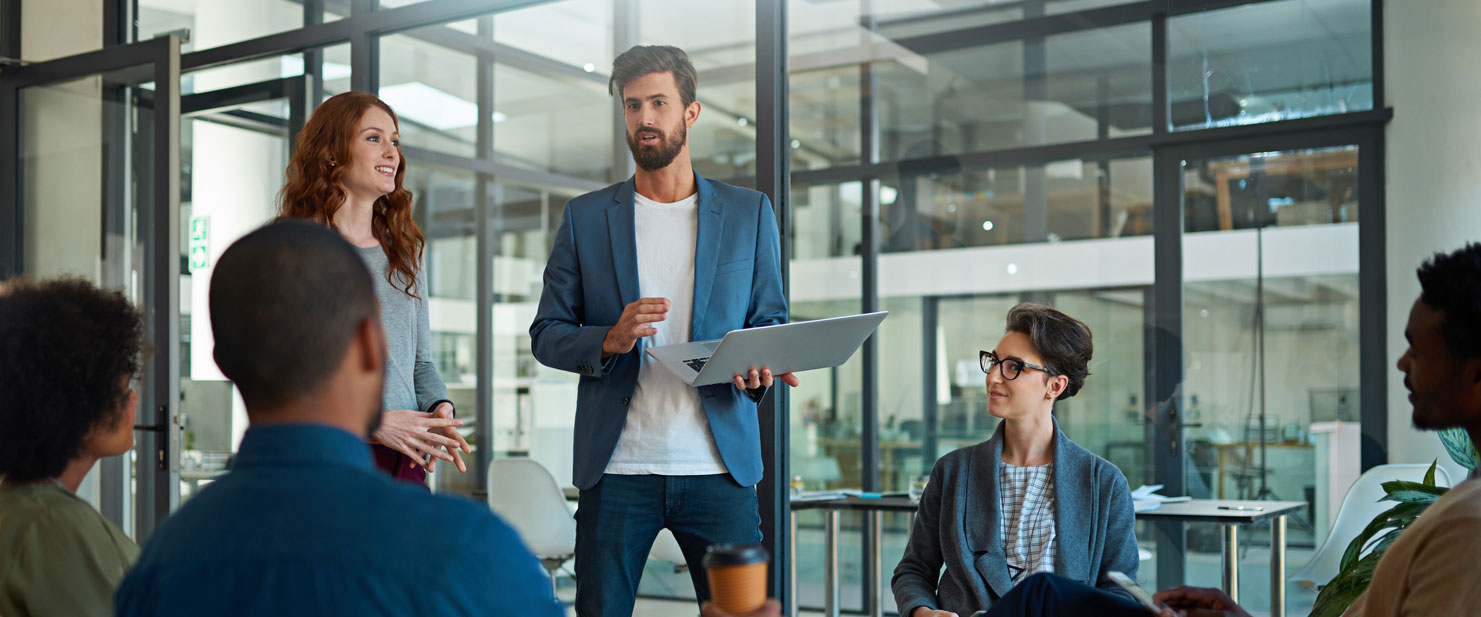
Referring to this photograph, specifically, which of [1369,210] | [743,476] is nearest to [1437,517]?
[743,476]

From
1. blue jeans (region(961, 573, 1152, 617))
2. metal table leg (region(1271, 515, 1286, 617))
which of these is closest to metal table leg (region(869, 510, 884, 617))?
metal table leg (region(1271, 515, 1286, 617))

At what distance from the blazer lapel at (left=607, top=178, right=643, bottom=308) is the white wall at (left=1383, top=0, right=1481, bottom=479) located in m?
2.18

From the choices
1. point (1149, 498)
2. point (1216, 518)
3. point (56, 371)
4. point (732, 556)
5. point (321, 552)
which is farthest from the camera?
point (1149, 498)

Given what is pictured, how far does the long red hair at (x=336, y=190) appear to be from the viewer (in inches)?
102

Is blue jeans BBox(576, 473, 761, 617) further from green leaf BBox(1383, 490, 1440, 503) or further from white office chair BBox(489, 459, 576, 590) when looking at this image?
white office chair BBox(489, 459, 576, 590)

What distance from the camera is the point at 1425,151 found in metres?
3.42

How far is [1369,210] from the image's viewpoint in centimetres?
362

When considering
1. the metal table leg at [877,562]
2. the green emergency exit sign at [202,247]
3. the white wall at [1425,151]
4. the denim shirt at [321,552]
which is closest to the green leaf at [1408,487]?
the white wall at [1425,151]

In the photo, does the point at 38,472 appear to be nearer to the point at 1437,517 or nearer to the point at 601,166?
the point at 1437,517

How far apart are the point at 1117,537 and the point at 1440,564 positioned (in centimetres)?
110

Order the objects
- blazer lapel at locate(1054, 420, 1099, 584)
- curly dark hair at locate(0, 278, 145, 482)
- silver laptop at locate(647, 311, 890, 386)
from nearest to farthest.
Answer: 1. curly dark hair at locate(0, 278, 145, 482)
2. silver laptop at locate(647, 311, 890, 386)
3. blazer lapel at locate(1054, 420, 1099, 584)

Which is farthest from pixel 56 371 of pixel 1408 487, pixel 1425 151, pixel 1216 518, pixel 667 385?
pixel 1425 151

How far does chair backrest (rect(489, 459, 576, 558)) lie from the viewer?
16.1 feet

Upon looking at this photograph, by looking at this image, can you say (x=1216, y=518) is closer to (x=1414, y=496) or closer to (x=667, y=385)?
(x=1414, y=496)
